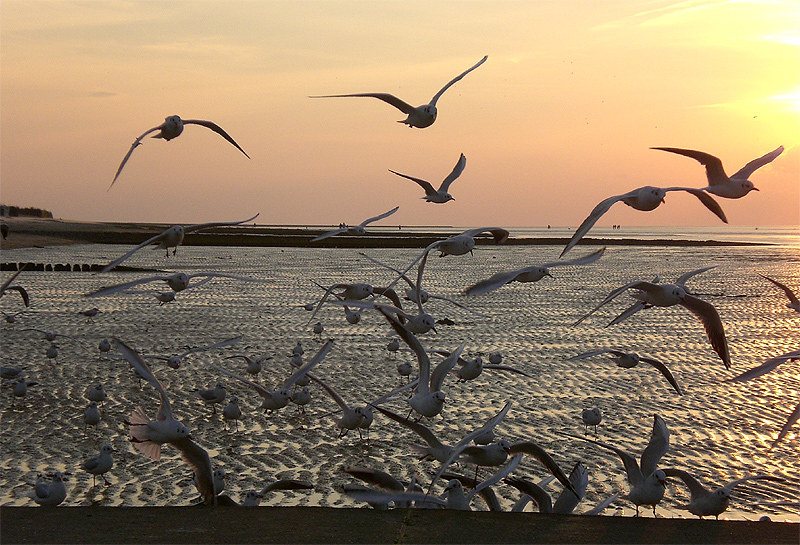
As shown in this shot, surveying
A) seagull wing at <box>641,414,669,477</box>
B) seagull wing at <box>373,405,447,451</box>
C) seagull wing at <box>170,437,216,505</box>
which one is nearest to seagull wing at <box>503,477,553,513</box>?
seagull wing at <box>373,405,447,451</box>

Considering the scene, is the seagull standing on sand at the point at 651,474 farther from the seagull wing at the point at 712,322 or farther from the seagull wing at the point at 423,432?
the seagull wing at the point at 423,432

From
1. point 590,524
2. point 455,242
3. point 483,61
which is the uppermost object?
point 483,61

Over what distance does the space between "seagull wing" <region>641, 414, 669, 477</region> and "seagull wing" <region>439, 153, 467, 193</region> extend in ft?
18.3

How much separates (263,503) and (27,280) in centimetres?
2617

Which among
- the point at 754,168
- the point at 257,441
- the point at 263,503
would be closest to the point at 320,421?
the point at 257,441

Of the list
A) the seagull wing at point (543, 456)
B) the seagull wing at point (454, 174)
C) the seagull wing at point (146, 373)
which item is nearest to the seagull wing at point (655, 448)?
the seagull wing at point (543, 456)

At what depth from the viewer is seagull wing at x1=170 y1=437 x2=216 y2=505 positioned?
24.4 feet

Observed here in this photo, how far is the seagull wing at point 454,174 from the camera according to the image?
12384 millimetres

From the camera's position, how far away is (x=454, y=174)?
499 inches

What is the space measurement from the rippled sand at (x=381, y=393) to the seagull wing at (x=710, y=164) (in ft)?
11.7

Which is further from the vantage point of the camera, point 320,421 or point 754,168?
point 320,421

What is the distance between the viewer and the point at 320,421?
11.9 metres

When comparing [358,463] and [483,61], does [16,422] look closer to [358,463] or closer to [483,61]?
[358,463]

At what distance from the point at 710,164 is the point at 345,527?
5.19m
